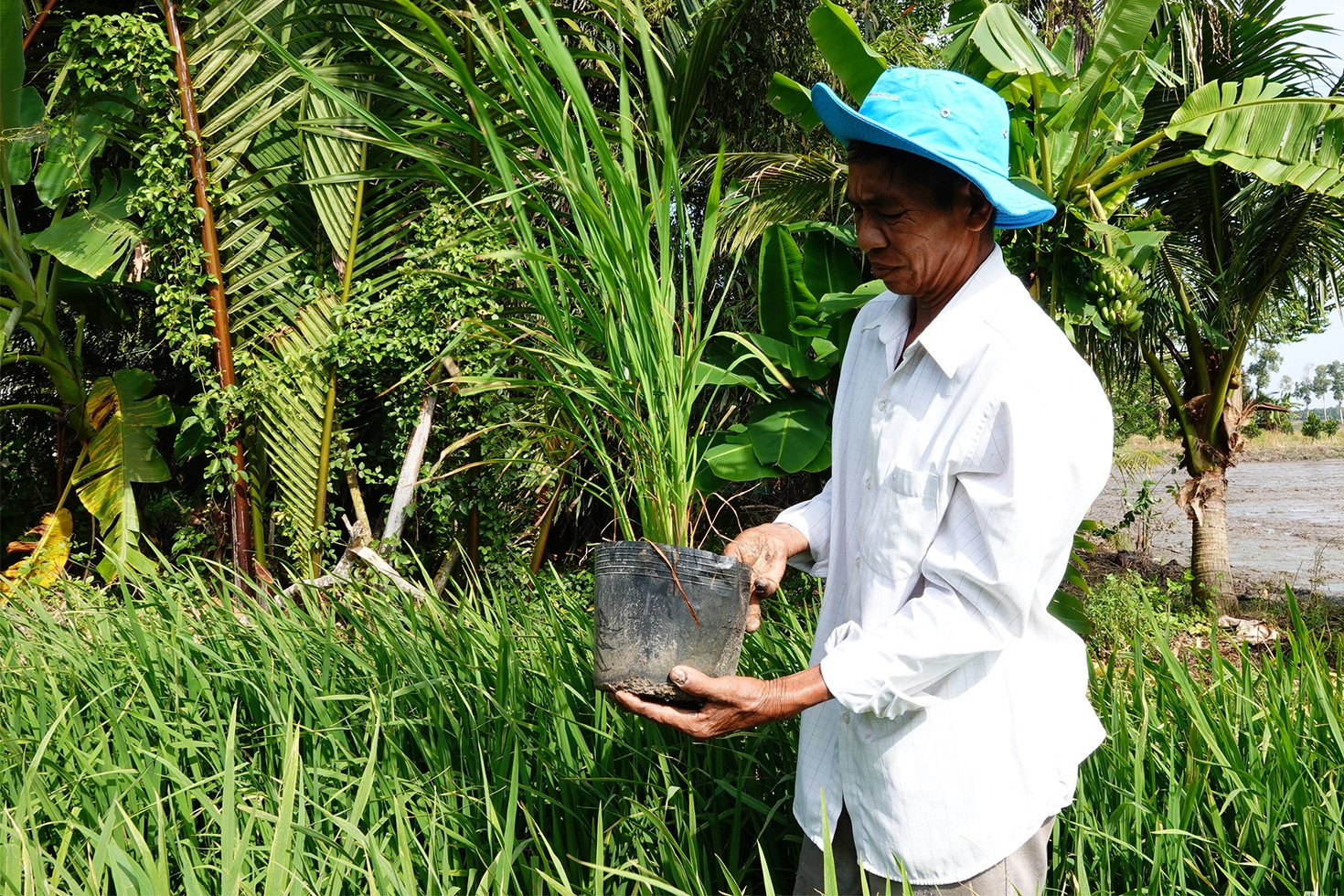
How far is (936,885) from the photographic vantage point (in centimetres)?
143

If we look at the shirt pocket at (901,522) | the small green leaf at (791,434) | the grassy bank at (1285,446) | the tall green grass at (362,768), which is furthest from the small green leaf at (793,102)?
the grassy bank at (1285,446)

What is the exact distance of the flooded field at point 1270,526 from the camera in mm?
8453

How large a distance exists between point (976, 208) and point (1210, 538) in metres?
5.97

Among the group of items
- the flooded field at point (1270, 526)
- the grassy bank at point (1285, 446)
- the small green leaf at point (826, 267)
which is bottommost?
the grassy bank at point (1285, 446)

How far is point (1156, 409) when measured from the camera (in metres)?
13.9

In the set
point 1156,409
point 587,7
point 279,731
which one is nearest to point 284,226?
point 587,7

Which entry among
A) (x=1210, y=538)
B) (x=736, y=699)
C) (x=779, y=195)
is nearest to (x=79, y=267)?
(x=779, y=195)

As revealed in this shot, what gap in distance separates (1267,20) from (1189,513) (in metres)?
3.06

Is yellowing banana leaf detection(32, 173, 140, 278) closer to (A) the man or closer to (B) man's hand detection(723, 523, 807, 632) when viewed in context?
(B) man's hand detection(723, 523, 807, 632)

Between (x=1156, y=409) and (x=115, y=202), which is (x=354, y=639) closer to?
(x=115, y=202)

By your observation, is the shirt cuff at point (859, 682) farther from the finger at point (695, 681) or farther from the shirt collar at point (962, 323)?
the shirt collar at point (962, 323)

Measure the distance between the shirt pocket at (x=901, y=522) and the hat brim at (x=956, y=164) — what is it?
39 cm

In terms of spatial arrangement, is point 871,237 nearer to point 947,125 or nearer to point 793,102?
point 947,125

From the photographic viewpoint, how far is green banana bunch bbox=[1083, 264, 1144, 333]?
331 cm
